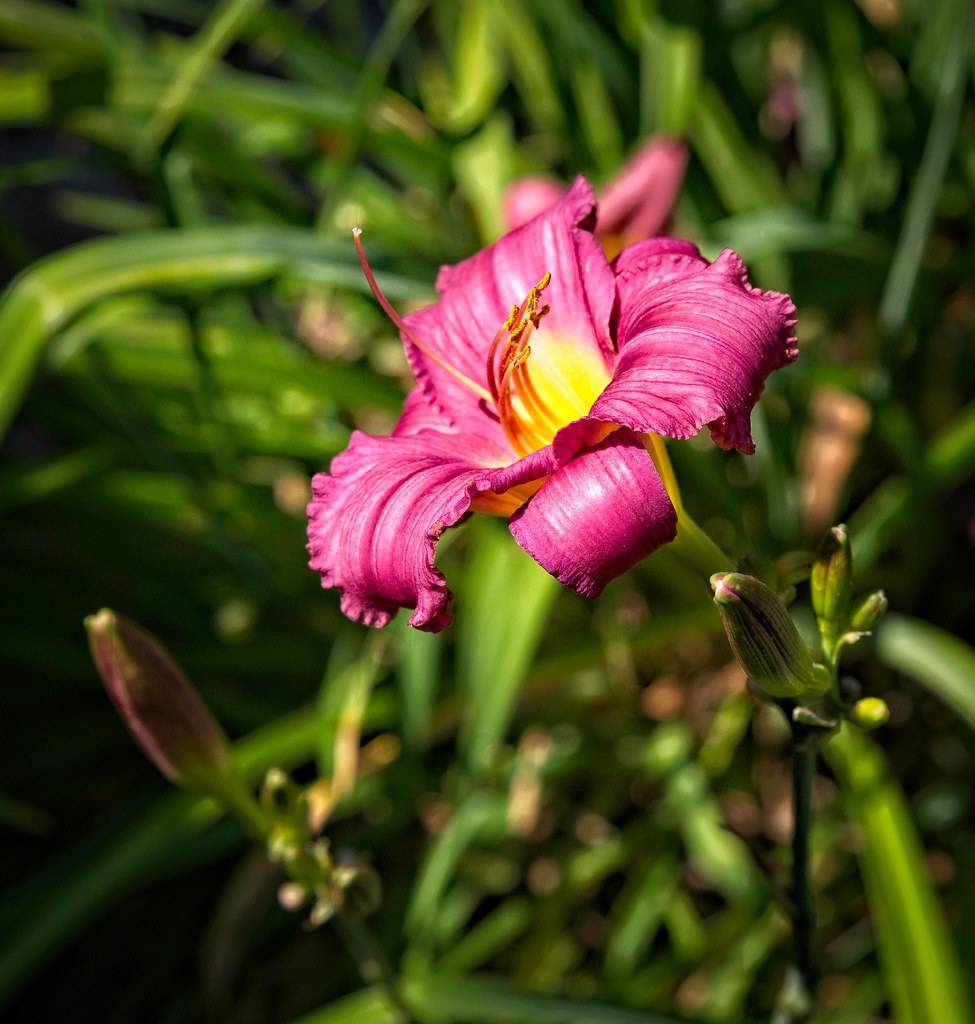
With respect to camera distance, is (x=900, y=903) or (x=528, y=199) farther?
(x=528, y=199)

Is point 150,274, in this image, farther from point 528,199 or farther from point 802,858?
point 802,858

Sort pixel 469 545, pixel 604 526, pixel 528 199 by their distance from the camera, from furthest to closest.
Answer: pixel 469 545 < pixel 528 199 < pixel 604 526

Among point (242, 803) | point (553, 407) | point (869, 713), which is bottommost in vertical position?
point (242, 803)

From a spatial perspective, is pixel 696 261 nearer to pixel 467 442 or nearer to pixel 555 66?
pixel 467 442

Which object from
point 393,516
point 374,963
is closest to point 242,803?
point 374,963

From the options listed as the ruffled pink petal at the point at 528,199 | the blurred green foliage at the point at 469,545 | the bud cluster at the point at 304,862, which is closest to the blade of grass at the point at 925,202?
the blurred green foliage at the point at 469,545

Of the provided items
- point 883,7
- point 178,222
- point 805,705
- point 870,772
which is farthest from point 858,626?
point 883,7

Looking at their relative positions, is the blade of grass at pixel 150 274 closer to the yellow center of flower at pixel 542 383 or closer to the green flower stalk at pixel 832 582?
the yellow center of flower at pixel 542 383

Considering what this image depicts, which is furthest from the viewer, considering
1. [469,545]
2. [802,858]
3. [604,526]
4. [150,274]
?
[469,545]
